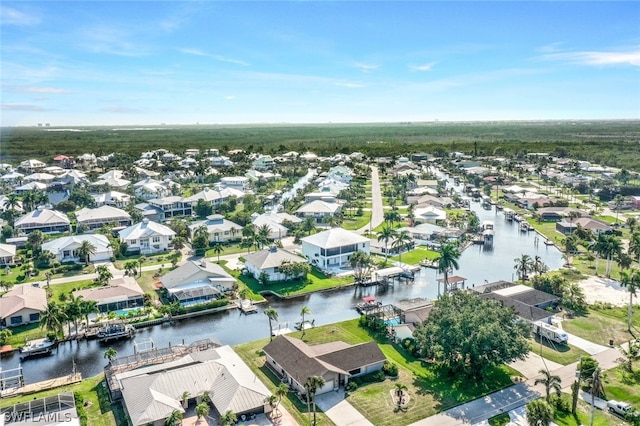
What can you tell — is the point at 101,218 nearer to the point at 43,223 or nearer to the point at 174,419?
the point at 43,223

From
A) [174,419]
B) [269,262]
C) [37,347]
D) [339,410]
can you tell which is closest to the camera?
[174,419]

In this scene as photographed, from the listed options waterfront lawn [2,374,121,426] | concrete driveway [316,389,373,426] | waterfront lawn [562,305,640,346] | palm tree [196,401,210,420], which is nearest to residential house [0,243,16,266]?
waterfront lawn [2,374,121,426]

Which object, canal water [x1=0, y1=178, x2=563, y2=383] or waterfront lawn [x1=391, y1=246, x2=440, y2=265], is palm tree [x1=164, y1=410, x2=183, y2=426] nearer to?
canal water [x1=0, y1=178, x2=563, y2=383]

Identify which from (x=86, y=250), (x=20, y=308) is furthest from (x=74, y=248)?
(x=20, y=308)

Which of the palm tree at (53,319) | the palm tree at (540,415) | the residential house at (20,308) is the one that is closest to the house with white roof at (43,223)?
the residential house at (20,308)

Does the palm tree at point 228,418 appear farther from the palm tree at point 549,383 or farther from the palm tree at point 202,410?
the palm tree at point 549,383

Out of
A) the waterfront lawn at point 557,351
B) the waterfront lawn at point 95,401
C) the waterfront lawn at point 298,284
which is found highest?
the waterfront lawn at point 95,401

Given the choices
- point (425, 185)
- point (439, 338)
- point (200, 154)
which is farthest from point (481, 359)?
point (200, 154)

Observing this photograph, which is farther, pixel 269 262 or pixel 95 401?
pixel 269 262
